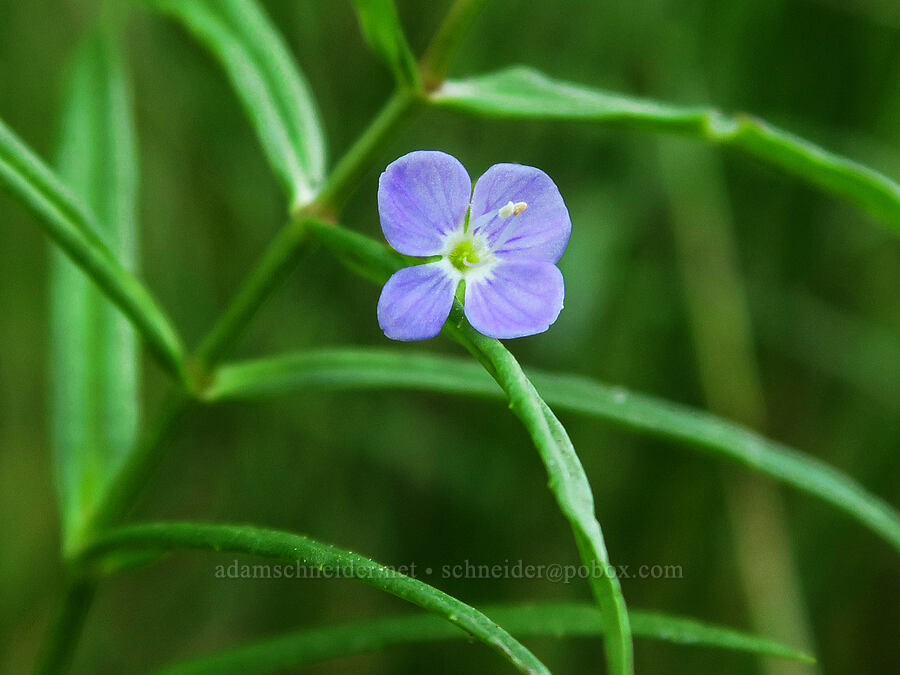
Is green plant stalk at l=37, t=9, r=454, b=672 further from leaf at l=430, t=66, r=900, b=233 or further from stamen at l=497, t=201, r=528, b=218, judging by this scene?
stamen at l=497, t=201, r=528, b=218

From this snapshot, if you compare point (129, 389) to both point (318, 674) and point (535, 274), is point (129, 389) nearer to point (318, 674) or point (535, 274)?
point (535, 274)

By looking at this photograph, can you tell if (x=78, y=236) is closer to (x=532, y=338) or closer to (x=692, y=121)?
(x=692, y=121)

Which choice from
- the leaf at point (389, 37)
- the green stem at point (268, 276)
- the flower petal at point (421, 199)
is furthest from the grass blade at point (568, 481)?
the leaf at point (389, 37)

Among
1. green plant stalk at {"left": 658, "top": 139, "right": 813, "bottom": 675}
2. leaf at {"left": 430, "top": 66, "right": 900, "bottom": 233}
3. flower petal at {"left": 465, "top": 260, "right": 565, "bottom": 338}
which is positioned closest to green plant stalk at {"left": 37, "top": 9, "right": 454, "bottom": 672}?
leaf at {"left": 430, "top": 66, "right": 900, "bottom": 233}

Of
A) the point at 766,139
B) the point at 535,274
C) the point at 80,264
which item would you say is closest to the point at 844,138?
the point at 766,139

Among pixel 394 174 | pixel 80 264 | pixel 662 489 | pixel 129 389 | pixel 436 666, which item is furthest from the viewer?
pixel 662 489
